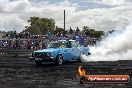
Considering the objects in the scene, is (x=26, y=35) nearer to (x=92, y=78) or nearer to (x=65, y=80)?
(x=65, y=80)

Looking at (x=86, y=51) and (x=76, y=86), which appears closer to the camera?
(x=76, y=86)

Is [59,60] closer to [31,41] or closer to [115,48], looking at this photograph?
[115,48]

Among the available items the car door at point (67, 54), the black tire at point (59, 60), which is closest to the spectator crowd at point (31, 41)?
the car door at point (67, 54)

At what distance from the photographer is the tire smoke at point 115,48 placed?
1030 inches

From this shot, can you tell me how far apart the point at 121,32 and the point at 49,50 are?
864 centimetres

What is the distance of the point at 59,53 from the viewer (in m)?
21.5

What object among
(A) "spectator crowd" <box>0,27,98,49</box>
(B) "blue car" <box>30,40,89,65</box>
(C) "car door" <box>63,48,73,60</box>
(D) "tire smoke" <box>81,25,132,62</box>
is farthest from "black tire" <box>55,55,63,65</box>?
(A) "spectator crowd" <box>0,27,98,49</box>

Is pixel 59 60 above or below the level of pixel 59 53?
below

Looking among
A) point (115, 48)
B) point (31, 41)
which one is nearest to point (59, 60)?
point (115, 48)

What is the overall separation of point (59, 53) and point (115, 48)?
688 cm

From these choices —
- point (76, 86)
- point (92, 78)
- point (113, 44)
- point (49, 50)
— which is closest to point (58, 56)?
point (49, 50)

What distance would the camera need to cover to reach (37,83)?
13078mm

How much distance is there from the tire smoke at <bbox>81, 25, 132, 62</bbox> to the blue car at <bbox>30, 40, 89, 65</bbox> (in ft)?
9.46

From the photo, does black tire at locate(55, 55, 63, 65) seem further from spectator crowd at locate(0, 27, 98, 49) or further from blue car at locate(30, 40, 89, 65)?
spectator crowd at locate(0, 27, 98, 49)
